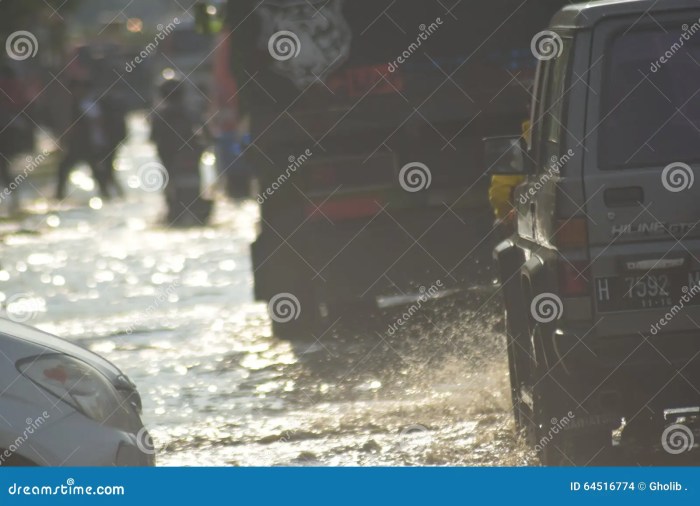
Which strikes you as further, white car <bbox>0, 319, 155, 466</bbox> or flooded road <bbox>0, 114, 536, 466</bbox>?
flooded road <bbox>0, 114, 536, 466</bbox>

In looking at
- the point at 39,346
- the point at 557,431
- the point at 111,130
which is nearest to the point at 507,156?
the point at 557,431

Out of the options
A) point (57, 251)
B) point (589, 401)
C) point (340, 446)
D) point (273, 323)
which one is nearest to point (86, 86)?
point (57, 251)

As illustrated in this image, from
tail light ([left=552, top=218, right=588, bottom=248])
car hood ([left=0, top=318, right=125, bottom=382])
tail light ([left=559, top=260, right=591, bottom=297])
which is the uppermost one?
tail light ([left=552, top=218, right=588, bottom=248])

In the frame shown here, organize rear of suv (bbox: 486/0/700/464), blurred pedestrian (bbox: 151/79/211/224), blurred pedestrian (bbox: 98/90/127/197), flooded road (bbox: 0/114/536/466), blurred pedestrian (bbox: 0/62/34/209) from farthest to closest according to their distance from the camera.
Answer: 1. blurred pedestrian (bbox: 98/90/127/197)
2. blurred pedestrian (bbox: 0/62/34/209)
3. blurred pedestrian (bbox: 151/79/211/224)
4. flooded road (bbox: 0/114/536/466)
5. rear of suv (bbox: 486/0/700/464)

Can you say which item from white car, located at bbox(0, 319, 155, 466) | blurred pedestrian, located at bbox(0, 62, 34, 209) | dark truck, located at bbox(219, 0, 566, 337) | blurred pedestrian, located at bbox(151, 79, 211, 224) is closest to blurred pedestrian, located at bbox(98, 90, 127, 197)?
blurred pedestrian, located at bbox(0, 62, 34, 209)

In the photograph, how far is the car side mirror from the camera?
26.2 ft

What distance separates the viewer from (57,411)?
6160 mm

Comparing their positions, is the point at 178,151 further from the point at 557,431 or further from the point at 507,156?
the point at 557,431

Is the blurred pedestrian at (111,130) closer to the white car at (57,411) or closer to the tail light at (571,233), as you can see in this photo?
the tail light at (571,233)

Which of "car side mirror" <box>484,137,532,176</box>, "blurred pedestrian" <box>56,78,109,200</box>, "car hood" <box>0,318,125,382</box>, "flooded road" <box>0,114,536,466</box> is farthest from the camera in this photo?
"blurred pedestrian" <box>56,78,109,200</box>

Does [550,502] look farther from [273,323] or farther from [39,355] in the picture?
[273,323]

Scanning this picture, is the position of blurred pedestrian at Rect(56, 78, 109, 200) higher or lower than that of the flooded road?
higher

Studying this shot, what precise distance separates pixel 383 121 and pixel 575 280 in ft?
A: 17.5

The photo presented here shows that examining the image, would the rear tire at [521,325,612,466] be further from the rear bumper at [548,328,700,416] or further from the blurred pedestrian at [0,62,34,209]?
the blurred pedestrian at [0,62,34,209]
